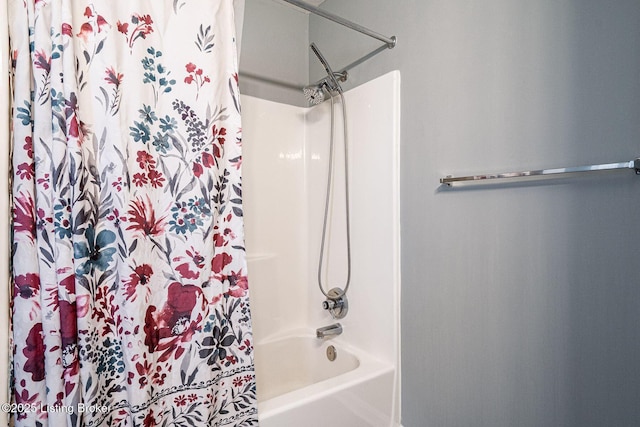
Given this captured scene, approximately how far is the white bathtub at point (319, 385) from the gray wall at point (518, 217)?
5.8 inches

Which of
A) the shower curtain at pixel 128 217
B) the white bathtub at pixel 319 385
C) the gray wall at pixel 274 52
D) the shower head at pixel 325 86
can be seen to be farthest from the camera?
the gray wall at pixel 274 52

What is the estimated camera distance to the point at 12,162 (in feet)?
2.78

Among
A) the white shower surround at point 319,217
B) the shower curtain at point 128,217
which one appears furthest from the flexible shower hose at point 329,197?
the shower curtain at point 128,217

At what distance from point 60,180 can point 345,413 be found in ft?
4.05

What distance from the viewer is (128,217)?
37.8 inches

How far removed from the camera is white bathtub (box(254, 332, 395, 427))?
1.23m

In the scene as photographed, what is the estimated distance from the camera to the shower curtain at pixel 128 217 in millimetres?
847

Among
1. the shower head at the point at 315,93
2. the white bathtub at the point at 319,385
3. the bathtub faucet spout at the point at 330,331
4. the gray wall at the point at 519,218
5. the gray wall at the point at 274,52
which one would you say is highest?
the gray wall at the point at 274,52

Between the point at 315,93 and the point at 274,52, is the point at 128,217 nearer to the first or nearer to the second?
the point at 315,93

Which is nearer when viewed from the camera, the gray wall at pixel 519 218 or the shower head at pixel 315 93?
the gray wall at pixel 519 218

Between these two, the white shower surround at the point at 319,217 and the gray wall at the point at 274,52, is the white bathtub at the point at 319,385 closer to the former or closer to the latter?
the white shower surround at the point at 319,217

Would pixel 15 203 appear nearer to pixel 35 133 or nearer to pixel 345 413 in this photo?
pixel 35 133

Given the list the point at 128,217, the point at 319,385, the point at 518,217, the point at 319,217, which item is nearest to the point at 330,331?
the point at 319,385

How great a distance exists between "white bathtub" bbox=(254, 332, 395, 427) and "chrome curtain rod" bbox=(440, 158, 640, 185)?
2.82ft
